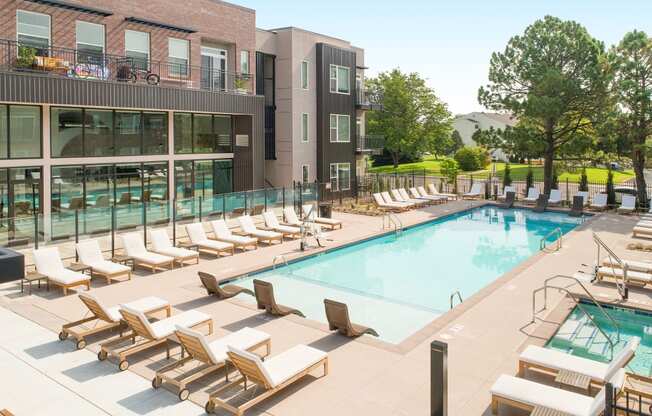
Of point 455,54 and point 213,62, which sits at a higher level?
point 455,54

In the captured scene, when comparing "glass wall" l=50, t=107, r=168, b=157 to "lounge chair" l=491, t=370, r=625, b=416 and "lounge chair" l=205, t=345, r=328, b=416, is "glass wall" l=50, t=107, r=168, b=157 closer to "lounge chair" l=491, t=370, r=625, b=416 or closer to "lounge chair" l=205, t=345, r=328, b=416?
"lounge chair" l=205, t=345, r=328, b=416

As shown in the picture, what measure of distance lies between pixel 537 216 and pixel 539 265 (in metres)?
12.8

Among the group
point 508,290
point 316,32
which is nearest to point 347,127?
point 316,32

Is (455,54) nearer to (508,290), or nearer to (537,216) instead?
(537,216)

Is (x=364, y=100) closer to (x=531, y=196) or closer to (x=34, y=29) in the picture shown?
(x=531, y=196)

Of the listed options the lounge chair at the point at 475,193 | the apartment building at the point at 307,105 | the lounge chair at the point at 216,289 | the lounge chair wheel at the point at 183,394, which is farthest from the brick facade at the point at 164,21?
the lounge chair wheel at the point at 183,394

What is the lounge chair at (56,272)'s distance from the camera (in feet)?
44.6

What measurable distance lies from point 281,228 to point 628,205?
1836 centimetres

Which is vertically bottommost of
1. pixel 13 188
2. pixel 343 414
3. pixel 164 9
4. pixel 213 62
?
pixel 343 414

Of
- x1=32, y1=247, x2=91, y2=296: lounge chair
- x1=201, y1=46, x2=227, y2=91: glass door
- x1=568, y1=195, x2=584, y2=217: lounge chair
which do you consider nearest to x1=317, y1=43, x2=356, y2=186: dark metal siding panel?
x1=201, y1=46, x2=227, y2=91: glass door

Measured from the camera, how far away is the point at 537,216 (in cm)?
2889

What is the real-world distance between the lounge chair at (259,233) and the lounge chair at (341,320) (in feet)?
31.3

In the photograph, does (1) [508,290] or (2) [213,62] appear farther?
(2) [213,62]

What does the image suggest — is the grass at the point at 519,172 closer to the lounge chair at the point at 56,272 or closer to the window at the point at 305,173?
the window at the point at 305,173
